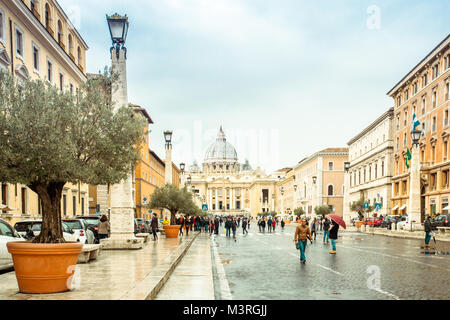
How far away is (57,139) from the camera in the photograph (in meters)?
8.74

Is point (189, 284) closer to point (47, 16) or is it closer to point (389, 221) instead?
point (47, 16)

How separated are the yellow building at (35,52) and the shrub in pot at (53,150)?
10.5 meters

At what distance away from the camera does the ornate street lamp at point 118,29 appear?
17062mm

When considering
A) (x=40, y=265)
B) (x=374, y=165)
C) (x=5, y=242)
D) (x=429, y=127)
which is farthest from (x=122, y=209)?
(x=374, y=165)

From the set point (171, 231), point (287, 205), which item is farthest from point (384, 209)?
point (287, 205)

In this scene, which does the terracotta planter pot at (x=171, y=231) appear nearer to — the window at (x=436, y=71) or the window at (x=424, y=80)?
the window at (x=436, y=71)

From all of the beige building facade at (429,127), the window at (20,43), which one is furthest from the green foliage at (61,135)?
the beige building facade at (429,127)

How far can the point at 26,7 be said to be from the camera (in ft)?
82.9

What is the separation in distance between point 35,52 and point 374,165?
2114 inches

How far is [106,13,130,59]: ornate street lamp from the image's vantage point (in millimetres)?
17062

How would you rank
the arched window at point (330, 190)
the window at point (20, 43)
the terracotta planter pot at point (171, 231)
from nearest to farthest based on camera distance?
the window at point (20, 43) → the terracotta planter pot at point (171, 231) → the arched window at point (330, 190)

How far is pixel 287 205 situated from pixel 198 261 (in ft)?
392

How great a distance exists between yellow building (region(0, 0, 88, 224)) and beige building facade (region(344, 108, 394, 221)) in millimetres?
33796
